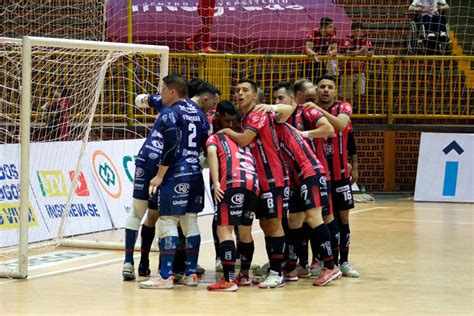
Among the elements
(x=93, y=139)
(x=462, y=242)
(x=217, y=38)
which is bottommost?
(x=462, y=242)

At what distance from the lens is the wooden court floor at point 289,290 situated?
30.6 ft

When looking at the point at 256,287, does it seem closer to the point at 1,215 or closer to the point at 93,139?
the point at 1,215

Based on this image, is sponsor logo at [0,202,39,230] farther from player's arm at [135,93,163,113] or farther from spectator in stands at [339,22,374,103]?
spectator in stands at [339,22,374,103]

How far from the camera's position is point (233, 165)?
10.4 m

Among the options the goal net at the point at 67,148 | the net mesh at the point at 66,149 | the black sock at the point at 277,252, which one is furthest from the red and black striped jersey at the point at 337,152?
the net mesh at the point at 66,149

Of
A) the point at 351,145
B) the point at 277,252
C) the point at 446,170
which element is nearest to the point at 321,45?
the point at 446,170

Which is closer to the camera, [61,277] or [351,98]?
[61,277]

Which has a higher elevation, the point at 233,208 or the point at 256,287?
the point at 233,208

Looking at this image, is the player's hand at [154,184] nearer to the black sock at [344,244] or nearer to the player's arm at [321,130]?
the player's arm at [321,130]

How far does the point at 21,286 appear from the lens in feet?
34.4

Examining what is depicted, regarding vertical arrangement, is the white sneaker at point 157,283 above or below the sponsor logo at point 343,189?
below

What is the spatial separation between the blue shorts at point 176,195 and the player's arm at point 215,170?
30cm

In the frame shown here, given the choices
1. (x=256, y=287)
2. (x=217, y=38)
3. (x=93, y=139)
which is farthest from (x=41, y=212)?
(x=217, y=38)

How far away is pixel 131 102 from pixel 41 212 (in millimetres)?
4357
